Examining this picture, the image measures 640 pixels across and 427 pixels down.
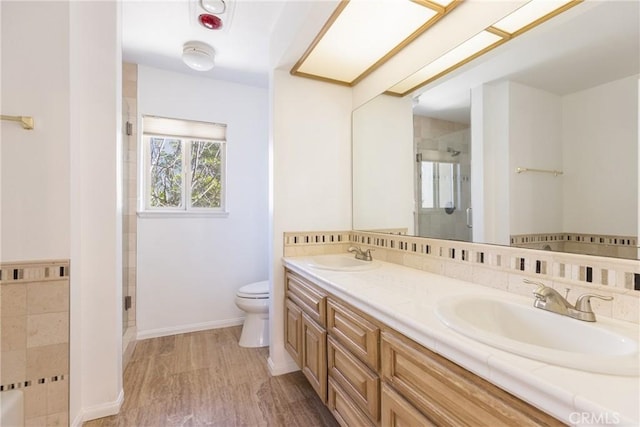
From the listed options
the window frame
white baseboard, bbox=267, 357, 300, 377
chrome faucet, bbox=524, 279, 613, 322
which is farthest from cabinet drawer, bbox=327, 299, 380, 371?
the window frame

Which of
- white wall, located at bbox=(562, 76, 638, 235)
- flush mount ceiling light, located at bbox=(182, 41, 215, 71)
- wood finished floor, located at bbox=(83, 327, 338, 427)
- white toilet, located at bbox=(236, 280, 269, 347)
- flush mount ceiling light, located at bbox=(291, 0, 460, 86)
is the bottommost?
wood finished floor, located at bbox=(83, 327, 338, 427)

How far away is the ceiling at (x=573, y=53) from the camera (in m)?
0.89

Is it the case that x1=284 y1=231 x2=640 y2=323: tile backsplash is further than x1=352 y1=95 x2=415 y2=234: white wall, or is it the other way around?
x1=352 y1=95 x2=415 y2=234: white wall

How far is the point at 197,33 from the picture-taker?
2090 mm

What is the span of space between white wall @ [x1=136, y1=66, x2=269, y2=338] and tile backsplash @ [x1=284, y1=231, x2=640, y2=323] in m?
1.52

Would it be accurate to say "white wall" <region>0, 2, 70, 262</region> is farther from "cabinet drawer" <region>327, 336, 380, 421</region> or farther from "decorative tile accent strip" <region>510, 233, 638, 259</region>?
"decorative tile accent strip" <region>510, 233, 638, 259</region>

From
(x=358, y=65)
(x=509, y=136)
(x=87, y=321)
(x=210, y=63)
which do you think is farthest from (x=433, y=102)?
(x=87, y=321)

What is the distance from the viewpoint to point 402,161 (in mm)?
1875

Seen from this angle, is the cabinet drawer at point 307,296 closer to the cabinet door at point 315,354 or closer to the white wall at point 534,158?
the cabinet door at point 315,354

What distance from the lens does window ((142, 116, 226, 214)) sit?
106 inches

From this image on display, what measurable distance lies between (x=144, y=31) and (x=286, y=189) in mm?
1522

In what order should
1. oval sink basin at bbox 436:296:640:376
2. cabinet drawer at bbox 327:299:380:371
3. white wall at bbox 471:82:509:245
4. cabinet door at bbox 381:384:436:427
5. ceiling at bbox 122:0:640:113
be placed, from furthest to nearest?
white wall at bbox 471:82:509:245 → cabinet drawer at bbox 327:299:380:371 → ceiling at bbox 122:0:640:113 → cabinet door at bbox 381:384:436:427 → oval sink basin at bbox 436:296:640:376

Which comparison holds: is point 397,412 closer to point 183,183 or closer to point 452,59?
point 452,59

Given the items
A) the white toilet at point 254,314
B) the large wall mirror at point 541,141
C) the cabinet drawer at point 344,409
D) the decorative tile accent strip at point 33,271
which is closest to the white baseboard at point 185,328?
the white toilet at point 254,314
